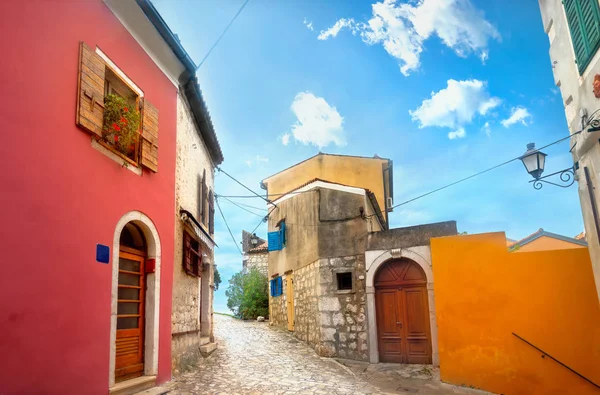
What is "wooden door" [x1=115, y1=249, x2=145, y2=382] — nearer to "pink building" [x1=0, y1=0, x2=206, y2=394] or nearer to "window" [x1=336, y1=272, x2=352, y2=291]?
"pink building" [x1=0, y1=0, x2=206, y2=394]

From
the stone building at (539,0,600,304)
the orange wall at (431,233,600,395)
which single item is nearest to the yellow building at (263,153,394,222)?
the orange wall at (431,233,600,395)

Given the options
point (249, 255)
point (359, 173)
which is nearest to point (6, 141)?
point (359, 173)

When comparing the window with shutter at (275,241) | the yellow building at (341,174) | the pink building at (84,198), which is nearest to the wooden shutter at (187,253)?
the pink building at (84,198)

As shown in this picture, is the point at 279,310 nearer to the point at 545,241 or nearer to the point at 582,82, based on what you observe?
the point at 545,241

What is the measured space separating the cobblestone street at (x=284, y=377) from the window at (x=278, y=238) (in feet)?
14.3

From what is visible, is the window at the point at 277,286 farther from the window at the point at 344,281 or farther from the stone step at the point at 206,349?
the stone step at the point at 206,349

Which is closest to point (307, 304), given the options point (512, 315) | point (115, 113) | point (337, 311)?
point (337, 311)

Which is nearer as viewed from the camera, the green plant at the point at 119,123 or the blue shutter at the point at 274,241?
the green plant at the point at 119,123

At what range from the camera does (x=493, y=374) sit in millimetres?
7906

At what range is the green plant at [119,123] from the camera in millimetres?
5801

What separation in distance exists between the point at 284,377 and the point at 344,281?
3.69 metres

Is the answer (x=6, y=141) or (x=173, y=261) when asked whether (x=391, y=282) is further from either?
(x=6, y=141)

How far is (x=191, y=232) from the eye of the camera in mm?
9109

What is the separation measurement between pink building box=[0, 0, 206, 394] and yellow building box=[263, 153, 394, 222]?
10248 mm
